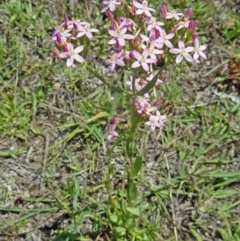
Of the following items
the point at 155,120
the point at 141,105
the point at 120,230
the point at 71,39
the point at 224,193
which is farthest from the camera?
the point at 224,193

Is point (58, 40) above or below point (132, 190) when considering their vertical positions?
above

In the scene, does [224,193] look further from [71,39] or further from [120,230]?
[71,39]

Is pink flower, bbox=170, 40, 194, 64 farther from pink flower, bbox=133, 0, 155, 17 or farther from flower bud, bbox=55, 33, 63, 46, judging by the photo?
flower bud, bbox=55, 33, 63, 46

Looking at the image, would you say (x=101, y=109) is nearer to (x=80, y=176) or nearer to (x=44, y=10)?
(x=80, y=176)

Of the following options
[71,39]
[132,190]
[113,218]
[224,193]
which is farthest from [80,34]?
[224,193]

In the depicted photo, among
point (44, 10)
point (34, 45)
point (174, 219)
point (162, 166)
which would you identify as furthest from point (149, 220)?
point (44, 10)

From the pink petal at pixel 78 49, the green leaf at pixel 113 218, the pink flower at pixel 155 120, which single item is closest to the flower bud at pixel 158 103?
the pink flower at pixel 155 120

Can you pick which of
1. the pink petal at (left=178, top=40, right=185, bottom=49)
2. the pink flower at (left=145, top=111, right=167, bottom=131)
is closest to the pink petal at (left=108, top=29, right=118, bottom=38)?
the pink petal at (left=178, top=40, right=185, bottom=49)

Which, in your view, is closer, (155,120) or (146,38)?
(146,38)
